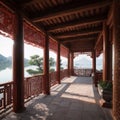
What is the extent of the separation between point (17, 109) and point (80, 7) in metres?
3.37

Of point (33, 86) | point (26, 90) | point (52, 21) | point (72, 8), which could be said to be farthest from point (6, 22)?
point (33, 86)

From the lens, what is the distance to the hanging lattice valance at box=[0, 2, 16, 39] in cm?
423

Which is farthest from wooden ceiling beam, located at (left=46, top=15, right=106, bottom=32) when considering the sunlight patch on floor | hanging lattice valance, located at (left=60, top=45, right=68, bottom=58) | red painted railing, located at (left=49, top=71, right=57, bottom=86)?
hanging lattice valance, located at (left=60, top=45, right=68, bottom=58)

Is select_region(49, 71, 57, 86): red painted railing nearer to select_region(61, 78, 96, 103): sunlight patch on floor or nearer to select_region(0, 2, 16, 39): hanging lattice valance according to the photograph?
select_region(61, 78, 96, 103): sunlight patch on floor

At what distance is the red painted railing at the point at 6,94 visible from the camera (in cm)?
431

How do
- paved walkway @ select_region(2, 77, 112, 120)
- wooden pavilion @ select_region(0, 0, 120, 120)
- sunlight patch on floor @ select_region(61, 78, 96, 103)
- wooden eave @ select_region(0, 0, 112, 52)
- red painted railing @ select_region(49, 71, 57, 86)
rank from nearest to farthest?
wooden pavilion @ select_region(0, 0, 120, 120) < paved walkway @ select_region(2, 77, 112, 120) < wooden eave @ select_region(0, 0, 112, 52) < sunlight patch on floor @ select_region(61, 78, 96, 103) < red painted railing @ select_region(49, 71, 57, 86)

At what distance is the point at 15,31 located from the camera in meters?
4.49

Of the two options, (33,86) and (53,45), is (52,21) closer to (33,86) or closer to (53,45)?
(33,86)

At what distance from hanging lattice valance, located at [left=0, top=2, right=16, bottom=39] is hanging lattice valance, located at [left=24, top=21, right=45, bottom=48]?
0.86m

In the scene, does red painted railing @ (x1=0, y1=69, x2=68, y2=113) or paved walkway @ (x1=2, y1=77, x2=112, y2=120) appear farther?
red painted railing @ (x1=0, y1=69, x2=68, y2=113)

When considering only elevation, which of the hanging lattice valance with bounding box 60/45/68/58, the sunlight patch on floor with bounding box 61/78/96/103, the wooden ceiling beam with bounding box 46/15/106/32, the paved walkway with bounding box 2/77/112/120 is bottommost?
the paved walkway with bounding box 2/77/112/120

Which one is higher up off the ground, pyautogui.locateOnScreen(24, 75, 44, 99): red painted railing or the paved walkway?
pyautogui.locateOnScreen(24, 75, 44, 99): red painted railing

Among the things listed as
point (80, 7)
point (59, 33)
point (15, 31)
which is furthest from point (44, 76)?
point (80, 7)

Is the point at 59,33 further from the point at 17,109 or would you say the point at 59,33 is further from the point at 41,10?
the point at 17,109
